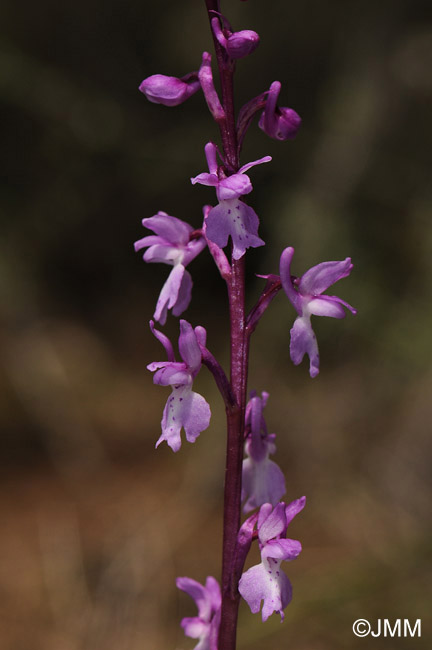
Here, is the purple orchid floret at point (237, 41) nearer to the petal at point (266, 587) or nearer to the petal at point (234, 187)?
the petal at point (234, 187)

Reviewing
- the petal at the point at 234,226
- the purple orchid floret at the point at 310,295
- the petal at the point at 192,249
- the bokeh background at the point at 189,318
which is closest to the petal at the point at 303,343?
the purple orchid floret at the point at 310,295

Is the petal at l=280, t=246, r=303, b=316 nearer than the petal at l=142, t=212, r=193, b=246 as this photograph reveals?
Yes

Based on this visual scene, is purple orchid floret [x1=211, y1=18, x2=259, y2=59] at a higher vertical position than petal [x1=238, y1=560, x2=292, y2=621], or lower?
higher

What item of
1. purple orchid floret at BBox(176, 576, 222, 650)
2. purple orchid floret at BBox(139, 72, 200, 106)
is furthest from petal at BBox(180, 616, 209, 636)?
purple orchid floret at BBox(139, 72, 200, 106)

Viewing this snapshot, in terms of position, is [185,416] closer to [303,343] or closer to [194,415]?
[194,415]

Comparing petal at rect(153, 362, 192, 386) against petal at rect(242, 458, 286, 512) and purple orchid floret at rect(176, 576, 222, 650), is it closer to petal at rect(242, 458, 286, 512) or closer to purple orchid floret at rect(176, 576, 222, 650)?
petal at rect(242, 458, 286, 512)

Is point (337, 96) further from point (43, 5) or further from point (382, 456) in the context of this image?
point (43, 5)
